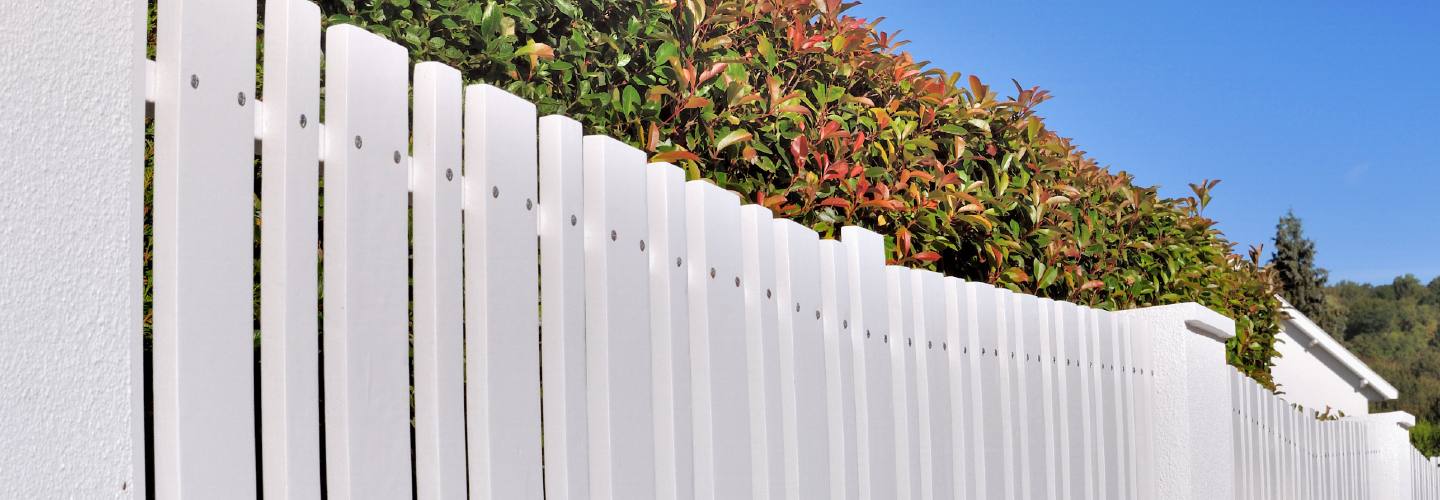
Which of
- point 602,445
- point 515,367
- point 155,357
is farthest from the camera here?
point 602,445

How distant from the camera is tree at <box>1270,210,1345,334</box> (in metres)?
68.4

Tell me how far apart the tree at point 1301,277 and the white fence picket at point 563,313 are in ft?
226

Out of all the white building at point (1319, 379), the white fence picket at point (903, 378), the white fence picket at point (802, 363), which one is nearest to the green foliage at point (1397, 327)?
the white building at point (1319, 379)

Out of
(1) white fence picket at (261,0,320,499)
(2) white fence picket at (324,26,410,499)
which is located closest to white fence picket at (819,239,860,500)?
(2) white fence picket at (324,26,410,499)

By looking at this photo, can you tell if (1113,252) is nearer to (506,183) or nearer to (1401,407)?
(506,183)

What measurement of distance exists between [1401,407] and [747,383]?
6002 centimetres

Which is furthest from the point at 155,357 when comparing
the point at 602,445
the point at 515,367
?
the point at 602,445

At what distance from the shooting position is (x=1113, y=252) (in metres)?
5.78

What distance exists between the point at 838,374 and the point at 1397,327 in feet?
332

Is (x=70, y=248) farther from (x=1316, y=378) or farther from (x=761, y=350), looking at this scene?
(x=1316, y=378)

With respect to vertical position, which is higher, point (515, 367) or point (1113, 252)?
point (1113, 252)

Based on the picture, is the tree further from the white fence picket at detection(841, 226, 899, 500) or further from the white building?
the white fence picket at detection(841, 226, 899, 500)

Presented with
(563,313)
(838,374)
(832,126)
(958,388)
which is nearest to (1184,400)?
(958,388)

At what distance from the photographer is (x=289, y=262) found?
1776mm
